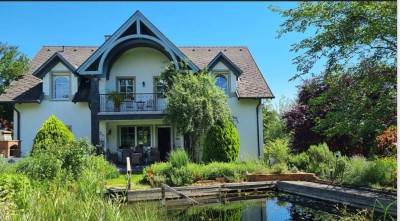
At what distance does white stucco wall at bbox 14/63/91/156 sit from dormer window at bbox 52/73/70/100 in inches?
9.7

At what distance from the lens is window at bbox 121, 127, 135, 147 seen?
68.5 ft

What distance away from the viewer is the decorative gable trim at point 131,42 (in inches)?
738

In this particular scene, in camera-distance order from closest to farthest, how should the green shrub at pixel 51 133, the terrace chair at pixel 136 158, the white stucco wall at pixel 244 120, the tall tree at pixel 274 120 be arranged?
the green shrub at pixel 51 133, the terrace chair at pixel 136 158, the white stucco wall at pixel 244 120, the tall tree at pixel 274 120

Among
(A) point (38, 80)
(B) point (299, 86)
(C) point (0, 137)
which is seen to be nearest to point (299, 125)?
(B) point (299, 86)

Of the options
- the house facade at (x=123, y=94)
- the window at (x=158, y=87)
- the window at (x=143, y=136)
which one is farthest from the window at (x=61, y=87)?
the window at (x=158, y=87)

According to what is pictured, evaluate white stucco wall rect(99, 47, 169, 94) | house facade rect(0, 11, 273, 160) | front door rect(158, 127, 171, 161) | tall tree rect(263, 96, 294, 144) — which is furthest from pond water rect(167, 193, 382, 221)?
tall tree rect(263, 96, 294, 144)

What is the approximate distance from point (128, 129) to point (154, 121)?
1668 mm

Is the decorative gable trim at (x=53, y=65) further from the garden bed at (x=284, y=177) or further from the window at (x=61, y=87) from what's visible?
the garden bed at (x=284, y=177)

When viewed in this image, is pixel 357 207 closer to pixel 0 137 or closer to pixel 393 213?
pixel 393 213

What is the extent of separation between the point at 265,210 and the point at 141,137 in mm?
11611

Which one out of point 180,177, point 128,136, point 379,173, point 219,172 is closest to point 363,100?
point 379,173

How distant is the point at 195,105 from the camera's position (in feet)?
55.0

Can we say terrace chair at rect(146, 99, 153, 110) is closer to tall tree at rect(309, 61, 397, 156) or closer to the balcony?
the balcony

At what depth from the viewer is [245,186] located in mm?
13500
